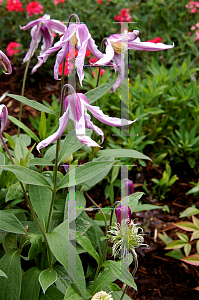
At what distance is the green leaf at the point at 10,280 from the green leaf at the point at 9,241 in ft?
0.19

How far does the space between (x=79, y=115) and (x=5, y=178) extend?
640 mm

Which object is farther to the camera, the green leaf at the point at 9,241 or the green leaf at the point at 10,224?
the green leaf at the point at 9,241

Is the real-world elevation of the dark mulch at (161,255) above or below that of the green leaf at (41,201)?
below

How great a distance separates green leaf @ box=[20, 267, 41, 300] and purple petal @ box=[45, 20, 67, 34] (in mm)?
904

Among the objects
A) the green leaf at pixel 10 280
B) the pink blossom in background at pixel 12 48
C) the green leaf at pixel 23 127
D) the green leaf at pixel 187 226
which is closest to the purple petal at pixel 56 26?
the green leaf at pixel 23 127

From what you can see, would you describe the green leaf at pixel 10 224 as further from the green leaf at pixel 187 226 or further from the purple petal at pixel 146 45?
the green leaf at pixel 187 226

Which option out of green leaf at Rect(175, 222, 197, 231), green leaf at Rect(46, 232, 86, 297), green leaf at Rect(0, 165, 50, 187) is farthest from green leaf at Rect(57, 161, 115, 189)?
green leaf at Rect(175, 222, 197, 231)

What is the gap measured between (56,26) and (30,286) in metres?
0.95

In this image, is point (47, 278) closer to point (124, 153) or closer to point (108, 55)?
point (124, 153)

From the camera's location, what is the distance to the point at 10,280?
103 cm

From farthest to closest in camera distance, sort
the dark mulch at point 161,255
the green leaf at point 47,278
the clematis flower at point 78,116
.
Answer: the dark mulch at point 161,255
the green leaf at point 47,278
the clematis flower at point 78,116

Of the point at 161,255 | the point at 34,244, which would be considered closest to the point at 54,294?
the point at 34,244

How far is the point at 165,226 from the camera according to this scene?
6.19 ft

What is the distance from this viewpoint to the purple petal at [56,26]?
1.10 m
